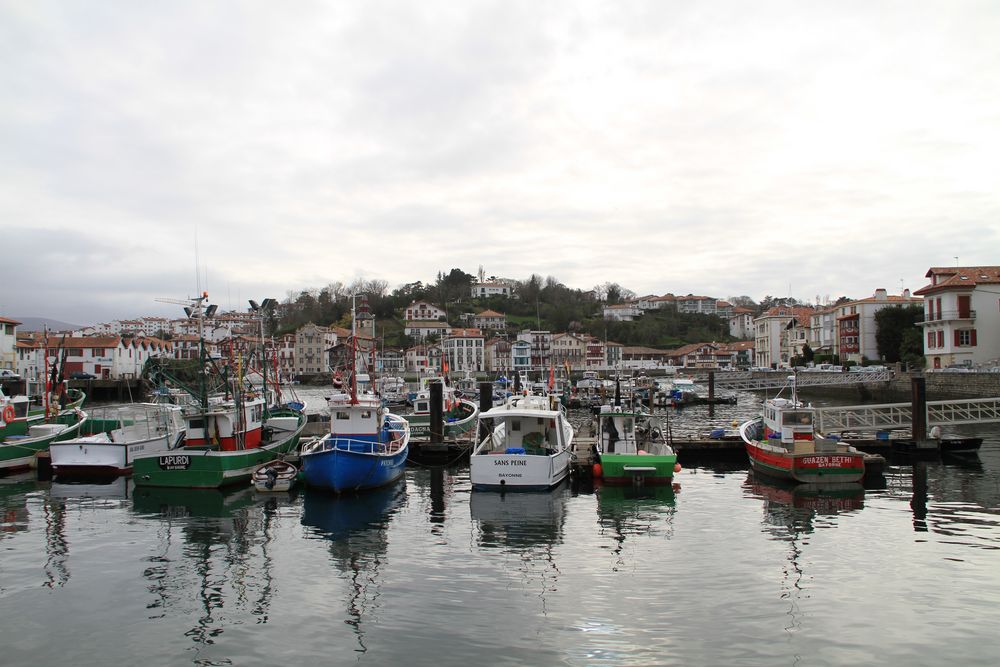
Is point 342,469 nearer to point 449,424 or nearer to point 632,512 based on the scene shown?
point 632,512

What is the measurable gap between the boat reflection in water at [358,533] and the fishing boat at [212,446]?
3149mm

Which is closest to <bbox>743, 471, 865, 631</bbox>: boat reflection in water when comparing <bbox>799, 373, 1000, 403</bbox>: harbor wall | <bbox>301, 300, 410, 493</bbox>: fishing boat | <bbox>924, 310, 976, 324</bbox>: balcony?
<bbox>301, 300, 410, 493</bbox>: fishing boat

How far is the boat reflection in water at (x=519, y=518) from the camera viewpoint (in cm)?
1766

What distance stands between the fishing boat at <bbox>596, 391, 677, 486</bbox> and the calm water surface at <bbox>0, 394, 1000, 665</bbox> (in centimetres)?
118

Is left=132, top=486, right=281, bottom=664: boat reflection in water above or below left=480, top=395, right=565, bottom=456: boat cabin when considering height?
below

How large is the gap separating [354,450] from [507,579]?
11260mm

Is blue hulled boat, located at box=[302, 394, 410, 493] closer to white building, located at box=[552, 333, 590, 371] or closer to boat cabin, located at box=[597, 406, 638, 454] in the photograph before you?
boat cabin, located at box=[597, 406, 638, 454]

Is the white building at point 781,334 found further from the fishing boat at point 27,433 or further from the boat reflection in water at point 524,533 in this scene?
the fishing boat at point 27,433

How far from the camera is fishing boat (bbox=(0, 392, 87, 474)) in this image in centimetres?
2900

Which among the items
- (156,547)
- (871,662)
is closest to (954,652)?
(871,662)

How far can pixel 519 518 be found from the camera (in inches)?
798

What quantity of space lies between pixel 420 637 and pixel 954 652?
8.34 meters

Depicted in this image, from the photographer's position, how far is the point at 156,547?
56.7 feet

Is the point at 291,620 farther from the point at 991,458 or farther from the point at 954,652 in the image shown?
the point at 991,458
